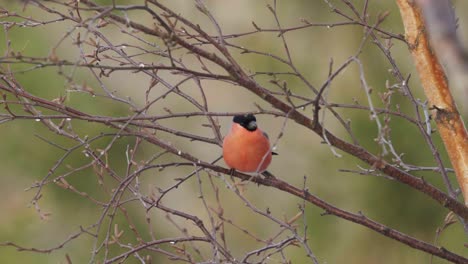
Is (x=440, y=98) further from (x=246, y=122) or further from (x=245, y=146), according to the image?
(x=246, y=122)

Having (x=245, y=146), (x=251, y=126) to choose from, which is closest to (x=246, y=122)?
(x=251, y=126)

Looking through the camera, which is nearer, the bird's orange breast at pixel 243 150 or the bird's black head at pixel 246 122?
the bird's orange breast at pixel 243 150

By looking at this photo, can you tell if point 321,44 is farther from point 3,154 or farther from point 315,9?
point 3,154

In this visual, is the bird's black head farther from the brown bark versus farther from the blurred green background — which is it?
the blurred green background

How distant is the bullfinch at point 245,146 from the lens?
2676 mm

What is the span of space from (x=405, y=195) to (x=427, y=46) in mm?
2945

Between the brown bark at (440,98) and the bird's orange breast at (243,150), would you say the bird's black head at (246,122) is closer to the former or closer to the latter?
the bird's orange breast at (243,150)

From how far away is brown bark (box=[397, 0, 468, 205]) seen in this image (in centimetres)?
211

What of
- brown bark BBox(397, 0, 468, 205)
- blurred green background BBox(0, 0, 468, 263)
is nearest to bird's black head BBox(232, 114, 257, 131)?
brown bark BBox(397, 0, 468, 205)

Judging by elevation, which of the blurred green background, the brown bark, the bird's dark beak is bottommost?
the brown bark

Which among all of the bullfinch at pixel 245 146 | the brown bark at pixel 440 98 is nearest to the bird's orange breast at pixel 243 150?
the bullfinch at pixel 245 146

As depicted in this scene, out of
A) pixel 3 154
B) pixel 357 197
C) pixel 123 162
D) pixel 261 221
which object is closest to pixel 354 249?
pixel 357 197

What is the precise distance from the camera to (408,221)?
488cm

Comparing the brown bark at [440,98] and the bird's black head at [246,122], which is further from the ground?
the bird's black head at [246,122]
